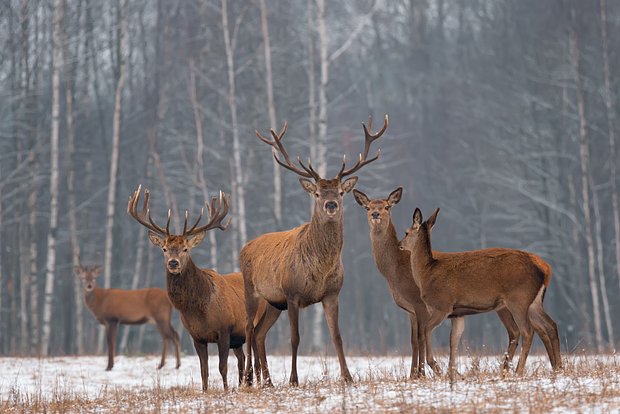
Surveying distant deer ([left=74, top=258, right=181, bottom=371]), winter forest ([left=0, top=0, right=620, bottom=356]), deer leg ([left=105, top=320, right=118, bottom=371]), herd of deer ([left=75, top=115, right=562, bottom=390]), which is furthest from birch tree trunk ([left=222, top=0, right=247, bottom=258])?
herd of deer ([left=75, top=115, right=562, bottom=390])

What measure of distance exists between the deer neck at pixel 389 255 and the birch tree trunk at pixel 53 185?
13.1m

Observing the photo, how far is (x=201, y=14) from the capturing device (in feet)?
88.9

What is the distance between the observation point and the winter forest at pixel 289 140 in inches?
1006

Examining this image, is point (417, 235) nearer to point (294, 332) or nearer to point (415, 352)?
point (415, 352)

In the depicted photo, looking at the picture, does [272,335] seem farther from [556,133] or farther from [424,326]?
[424,326]

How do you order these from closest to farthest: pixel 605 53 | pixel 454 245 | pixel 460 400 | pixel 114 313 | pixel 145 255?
pixel 460 400, pixel 114 313, pixel 605 53, pixel 145 255, pixel 454 245

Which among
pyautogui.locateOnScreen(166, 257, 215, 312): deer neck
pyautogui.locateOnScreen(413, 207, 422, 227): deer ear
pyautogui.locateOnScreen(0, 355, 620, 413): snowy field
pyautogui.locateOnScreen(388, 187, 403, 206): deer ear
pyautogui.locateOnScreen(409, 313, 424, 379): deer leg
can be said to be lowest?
pyautogui.locateOnScreen(0, 355, 620, 413): snowy field

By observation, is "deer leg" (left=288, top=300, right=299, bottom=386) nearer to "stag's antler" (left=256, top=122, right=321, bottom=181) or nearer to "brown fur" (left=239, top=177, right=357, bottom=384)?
"brown fur" (left=239, top=177, right=357, bottom=384)

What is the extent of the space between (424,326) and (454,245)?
23.8 m

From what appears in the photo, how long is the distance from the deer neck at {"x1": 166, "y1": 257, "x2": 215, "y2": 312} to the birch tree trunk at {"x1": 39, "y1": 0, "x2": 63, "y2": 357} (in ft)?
39.7

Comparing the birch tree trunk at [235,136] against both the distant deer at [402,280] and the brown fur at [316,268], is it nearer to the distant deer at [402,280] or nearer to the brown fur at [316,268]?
the distant deer at [402,280]

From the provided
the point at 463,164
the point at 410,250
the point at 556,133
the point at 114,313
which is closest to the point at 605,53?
the point at 556,133

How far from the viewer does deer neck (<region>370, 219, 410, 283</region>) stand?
34.8ft

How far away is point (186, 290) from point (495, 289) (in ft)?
10.8
